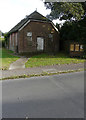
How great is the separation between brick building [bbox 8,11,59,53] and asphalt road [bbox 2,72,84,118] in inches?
540

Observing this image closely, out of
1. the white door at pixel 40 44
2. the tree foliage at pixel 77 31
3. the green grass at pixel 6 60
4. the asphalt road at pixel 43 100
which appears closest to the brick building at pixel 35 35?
the white door at pixel 40 44

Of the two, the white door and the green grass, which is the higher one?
the white door

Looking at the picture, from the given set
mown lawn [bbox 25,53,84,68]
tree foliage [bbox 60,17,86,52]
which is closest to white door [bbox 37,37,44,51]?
tree foliage [bbox 60,17,86,52]

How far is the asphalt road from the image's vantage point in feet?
11.4

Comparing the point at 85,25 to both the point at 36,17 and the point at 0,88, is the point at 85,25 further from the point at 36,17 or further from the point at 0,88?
the point at 0,88

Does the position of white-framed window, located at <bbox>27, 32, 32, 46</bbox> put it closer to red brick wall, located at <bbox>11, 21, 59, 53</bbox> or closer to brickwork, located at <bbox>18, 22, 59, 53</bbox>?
brickwork, located at <bbox>18, 22, 59, 53</bbox>

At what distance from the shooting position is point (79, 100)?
426 cm

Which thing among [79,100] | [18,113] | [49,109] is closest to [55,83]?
[79,100]

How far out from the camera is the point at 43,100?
4250 mm

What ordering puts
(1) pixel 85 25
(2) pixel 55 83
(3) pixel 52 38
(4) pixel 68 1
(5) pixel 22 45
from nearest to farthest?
(2) pixel 55 83
(4) pixel 68 1
(1) pixel 85 25
(5) pixel 22 45
(3) pixel 52 38

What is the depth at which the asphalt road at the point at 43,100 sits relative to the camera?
3461 mm

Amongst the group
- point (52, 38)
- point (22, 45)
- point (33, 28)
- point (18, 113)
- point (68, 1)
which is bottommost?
point (18, 113)

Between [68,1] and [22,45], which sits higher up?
[68,1]

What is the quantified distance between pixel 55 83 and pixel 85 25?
1396 cm
